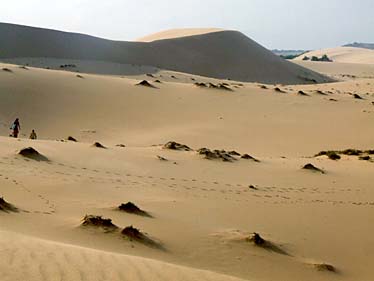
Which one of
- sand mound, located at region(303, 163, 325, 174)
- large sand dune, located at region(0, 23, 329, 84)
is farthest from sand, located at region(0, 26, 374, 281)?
large sand dune, located at region(0, 23, 329, 84)

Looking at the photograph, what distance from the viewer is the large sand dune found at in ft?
176

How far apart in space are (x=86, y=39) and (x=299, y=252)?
5304 cm

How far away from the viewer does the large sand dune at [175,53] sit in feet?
176

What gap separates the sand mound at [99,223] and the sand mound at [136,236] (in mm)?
194

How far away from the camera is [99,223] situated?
7.32m

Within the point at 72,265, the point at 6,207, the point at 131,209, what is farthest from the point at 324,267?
the point at 6,207

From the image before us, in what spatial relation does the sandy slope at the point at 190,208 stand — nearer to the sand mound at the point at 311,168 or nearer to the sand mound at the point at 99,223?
the sand mound at the point at 99,223

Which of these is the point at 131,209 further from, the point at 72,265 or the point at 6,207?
the point at 72,265

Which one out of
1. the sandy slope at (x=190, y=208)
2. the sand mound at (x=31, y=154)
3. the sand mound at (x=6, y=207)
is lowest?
the sandy slope at (x=190, y=208)

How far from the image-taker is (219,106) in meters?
25.6

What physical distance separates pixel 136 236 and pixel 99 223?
1.70 feet

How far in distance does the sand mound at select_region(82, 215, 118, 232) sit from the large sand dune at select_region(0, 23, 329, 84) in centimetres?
4531

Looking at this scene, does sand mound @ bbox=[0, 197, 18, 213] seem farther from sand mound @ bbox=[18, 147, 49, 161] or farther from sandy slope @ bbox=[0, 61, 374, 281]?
sand mound @ bbox=[18, 147, 49, 161]

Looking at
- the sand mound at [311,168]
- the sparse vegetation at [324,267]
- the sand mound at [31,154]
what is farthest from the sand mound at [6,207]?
the sand mound at [311,168]
